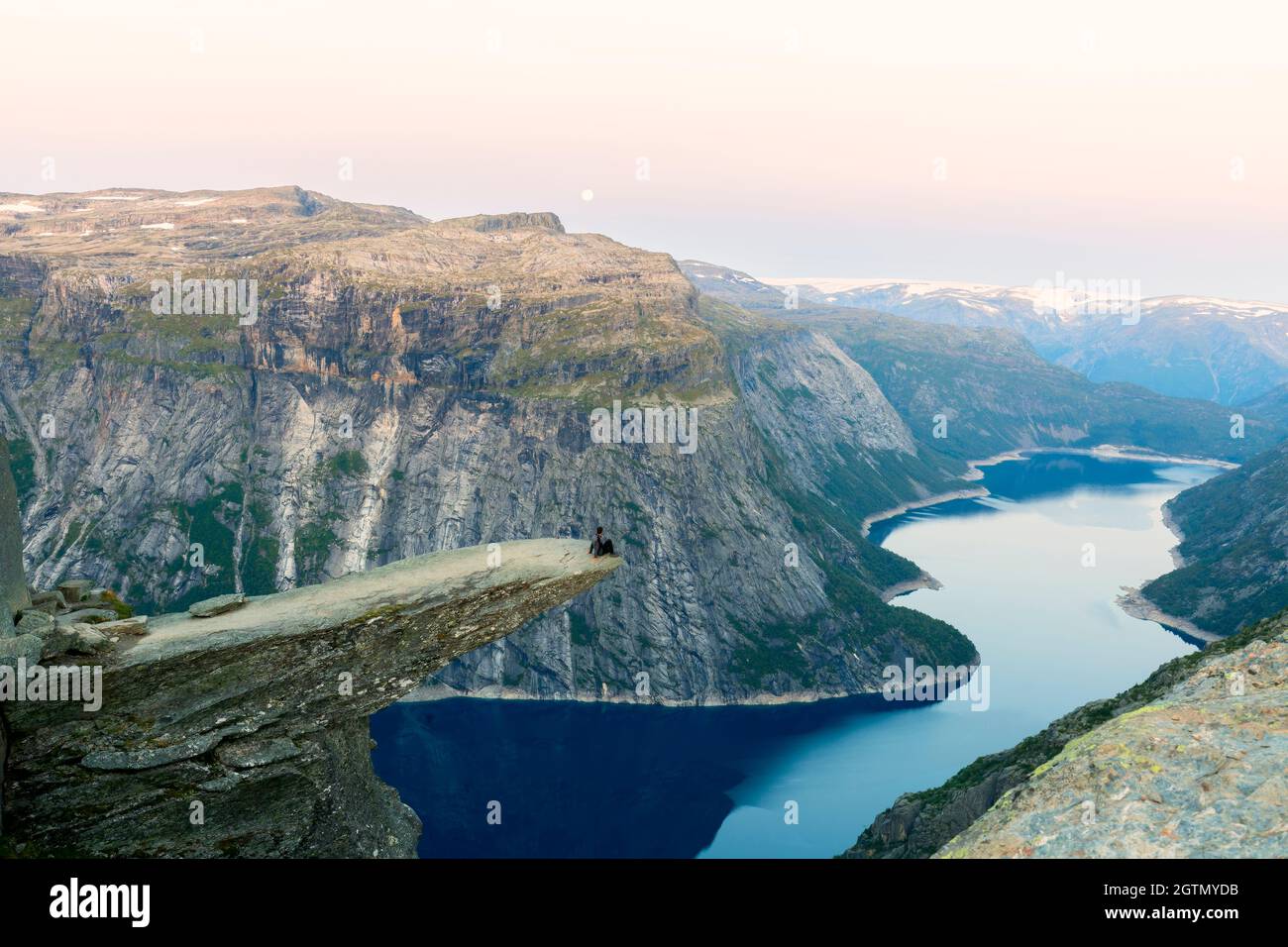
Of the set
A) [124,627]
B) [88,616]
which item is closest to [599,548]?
[124,627]

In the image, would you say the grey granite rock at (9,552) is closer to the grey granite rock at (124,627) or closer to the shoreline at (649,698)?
the grey granite rock at (124,627)

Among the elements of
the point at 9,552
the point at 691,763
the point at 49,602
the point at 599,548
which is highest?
the point at 9,552

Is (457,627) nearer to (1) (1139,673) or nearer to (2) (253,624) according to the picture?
(2) (253,624)

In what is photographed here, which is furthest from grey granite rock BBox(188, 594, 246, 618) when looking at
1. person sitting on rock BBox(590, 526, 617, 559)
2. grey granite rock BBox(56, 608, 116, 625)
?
person sitting on rock BBox(590, 526, 617, 559)

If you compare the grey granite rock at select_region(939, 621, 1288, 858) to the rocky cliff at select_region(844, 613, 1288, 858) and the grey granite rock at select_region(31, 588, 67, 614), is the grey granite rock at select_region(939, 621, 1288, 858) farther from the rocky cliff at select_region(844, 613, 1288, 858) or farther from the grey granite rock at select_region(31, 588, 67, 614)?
the grey granite rock at select_region(31, 588, 67, 614)

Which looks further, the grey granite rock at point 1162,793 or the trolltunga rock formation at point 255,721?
the trolltunga rock formation at point 255,721

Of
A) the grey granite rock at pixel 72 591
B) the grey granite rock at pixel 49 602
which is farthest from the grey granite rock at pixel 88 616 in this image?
the grey granite rock at pixel 72 591

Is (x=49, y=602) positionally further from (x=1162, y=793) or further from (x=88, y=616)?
(x=1162, y=793)
